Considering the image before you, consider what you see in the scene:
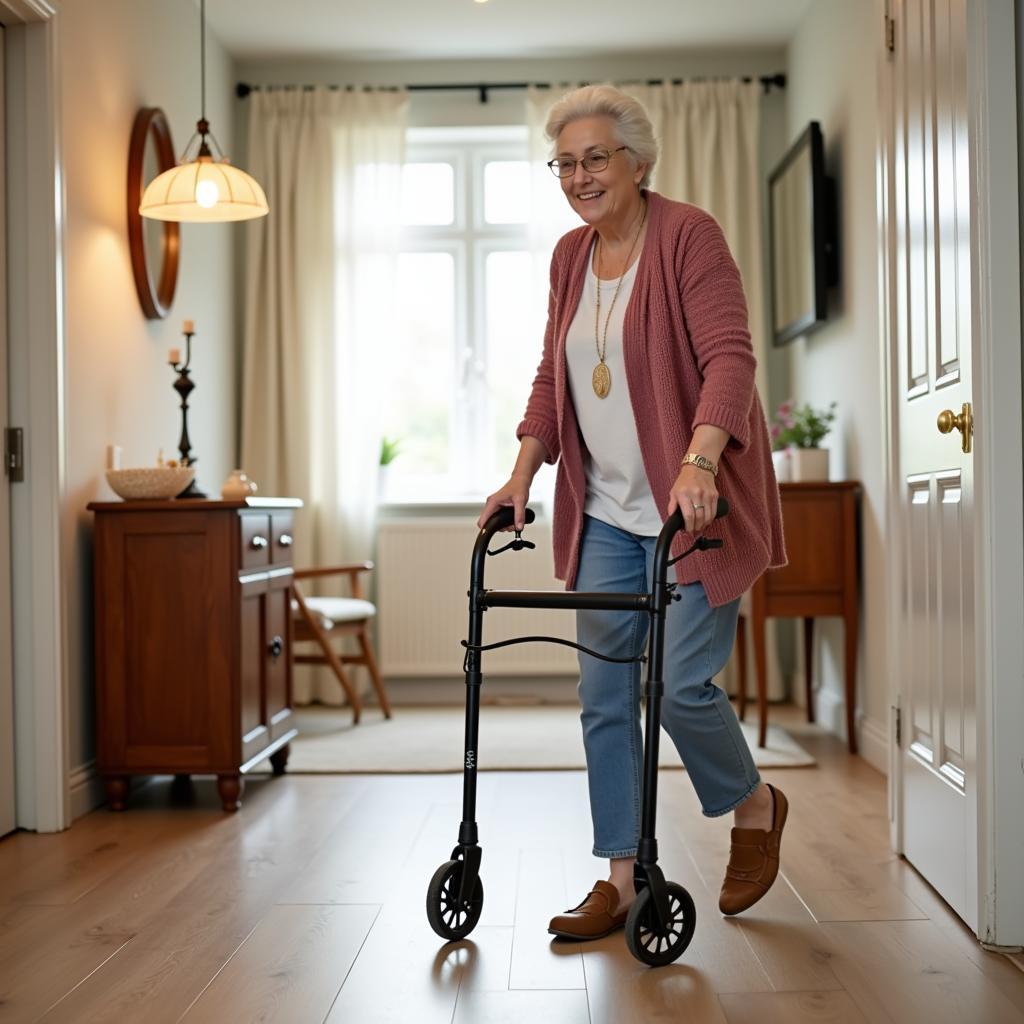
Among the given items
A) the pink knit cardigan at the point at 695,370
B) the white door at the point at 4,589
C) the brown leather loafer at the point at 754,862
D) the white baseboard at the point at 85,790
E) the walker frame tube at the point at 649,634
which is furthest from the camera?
the white baseboard at the point at 85,790

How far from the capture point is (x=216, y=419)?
16.9 feet

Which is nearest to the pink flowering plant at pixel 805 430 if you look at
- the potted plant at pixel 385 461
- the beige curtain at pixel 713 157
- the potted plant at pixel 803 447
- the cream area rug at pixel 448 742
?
the potted plant at pixel 803 447

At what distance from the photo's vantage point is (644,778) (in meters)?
1.97

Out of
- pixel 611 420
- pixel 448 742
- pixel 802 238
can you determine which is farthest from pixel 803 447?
pixel 611 420

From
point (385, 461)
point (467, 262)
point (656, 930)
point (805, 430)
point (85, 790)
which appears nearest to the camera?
point (656, 930)

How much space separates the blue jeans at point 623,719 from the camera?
231 cm

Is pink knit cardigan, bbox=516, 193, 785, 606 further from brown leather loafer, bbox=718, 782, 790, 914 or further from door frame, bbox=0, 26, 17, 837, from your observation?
door frame, bbox=0, 26, 17, 837

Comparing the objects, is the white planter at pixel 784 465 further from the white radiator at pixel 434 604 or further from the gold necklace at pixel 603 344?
the gold necklace at pixel 603 344

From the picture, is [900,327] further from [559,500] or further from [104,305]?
[104,305]

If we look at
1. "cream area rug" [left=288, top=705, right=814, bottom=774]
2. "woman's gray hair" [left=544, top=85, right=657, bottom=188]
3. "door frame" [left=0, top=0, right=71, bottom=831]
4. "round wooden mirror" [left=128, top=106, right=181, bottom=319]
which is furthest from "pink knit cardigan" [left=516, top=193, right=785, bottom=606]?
"round wooden mirror" [left=128, top=106, right=181, bottom=319]

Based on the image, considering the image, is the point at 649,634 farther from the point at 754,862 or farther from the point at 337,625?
the point at 337,625

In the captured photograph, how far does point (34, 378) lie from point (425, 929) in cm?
176

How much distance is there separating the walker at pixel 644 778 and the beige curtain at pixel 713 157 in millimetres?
3294

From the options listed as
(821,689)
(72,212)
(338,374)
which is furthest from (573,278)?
(338,374)
